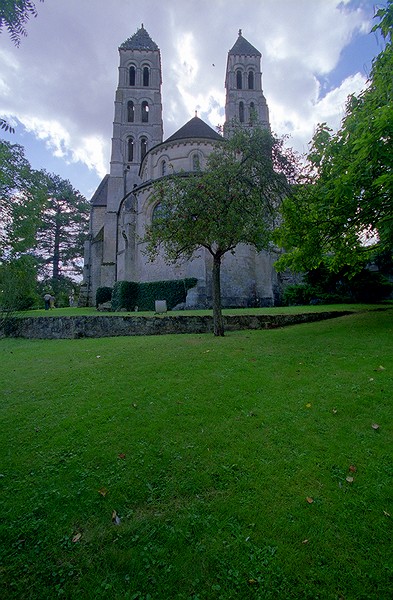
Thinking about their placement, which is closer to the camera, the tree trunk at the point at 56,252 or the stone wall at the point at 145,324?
the stone wall at the point at 145,324

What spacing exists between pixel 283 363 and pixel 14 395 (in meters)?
5.42

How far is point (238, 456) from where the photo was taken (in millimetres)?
3695

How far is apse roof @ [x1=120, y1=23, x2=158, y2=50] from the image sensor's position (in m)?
36.3

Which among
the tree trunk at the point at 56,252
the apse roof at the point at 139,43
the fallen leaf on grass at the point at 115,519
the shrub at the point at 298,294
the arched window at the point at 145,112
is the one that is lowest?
the fallen leaf on grass at the point at 115,519

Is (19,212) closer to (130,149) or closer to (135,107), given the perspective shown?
(130,149)

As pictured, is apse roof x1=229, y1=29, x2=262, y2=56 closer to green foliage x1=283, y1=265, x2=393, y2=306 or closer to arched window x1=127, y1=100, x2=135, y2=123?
arched window x1=127, y1=100, x2=135, y2=123

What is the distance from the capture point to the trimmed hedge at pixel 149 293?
21.2m

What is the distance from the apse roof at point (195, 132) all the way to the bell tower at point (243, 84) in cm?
944

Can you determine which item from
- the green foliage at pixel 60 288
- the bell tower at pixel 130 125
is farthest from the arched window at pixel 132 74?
the green foliage at pixel 60 288

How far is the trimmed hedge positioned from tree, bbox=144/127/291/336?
1035 cm

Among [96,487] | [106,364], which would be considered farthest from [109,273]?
[96,487]

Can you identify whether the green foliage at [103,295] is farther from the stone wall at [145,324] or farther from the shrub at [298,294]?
the shrub at [298,294]

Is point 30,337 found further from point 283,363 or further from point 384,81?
point 384,81

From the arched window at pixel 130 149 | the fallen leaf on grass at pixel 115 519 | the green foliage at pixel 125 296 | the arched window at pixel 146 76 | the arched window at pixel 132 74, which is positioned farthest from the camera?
the arched window at pixel 146 76
